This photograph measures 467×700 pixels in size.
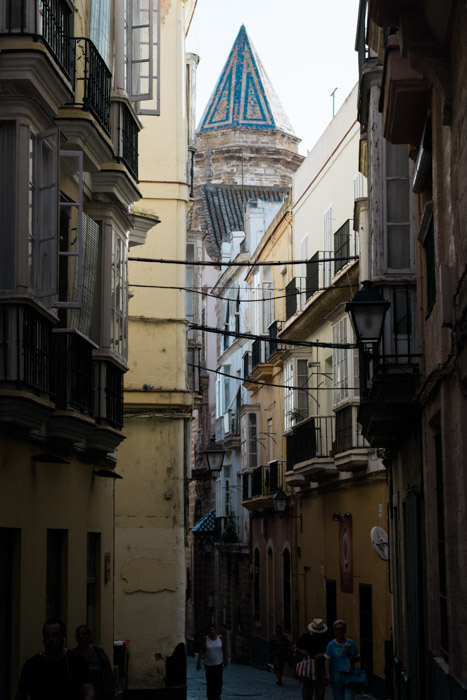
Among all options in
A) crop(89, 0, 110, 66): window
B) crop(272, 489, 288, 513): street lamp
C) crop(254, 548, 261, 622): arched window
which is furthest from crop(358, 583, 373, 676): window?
crop(254, 548, 261, 622): arched window

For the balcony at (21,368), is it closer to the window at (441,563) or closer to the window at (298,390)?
the window at (441,563)

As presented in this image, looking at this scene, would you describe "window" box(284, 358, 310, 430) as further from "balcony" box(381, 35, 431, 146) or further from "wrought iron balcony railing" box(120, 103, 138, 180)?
"balcony" box(381, 35, 431, 146)

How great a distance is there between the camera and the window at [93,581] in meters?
14.6

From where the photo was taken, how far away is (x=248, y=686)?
25125 mm

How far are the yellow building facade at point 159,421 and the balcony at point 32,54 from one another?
27.7ft

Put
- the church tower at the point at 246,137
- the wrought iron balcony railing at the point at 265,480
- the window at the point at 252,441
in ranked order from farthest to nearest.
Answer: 1. the church tower at the point at 246,137
2. the window at the point at 252,441
3. the wrought iron balcony railing at the point at 265,480

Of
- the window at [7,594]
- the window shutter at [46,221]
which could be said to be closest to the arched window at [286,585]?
the window at [7,594]

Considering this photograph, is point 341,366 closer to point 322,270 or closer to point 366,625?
point 322,270

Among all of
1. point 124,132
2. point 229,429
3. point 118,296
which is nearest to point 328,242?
point 124,132

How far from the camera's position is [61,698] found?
833 cm

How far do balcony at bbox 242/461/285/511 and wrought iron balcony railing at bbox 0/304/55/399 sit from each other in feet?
70.7

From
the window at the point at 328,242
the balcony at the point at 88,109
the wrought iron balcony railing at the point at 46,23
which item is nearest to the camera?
the wrought iron balcony railing at the point at 46,23

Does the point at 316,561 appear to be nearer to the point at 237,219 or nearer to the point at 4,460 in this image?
the point at 4,460

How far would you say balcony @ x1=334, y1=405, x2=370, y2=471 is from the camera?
875 inches
